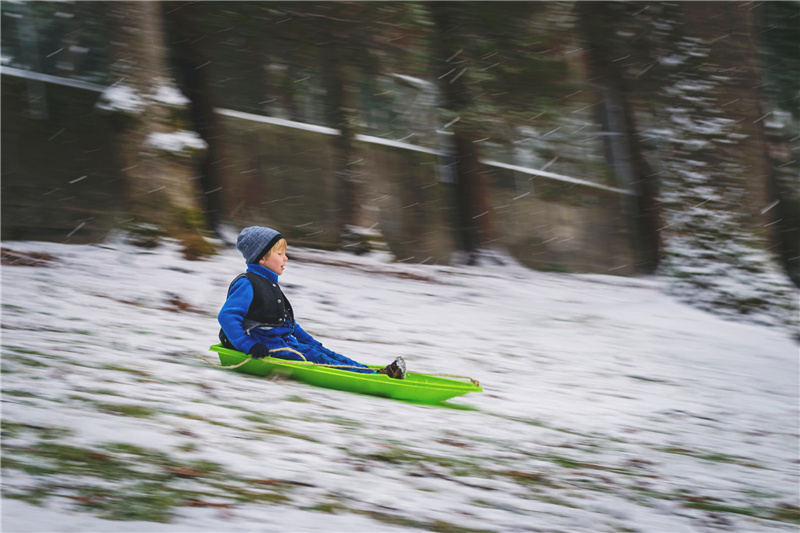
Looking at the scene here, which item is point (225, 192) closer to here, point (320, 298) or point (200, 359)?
point (320, 298)

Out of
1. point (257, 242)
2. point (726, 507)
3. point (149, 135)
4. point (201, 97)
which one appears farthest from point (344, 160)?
point (726, 507)

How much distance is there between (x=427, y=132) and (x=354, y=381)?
27.0 ft

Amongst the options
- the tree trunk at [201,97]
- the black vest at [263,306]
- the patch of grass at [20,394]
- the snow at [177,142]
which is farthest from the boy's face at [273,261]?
the tree trunk at [201,97]

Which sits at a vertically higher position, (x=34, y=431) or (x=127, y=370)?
(x=34, y=431)

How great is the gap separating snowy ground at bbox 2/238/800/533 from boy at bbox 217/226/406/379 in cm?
23

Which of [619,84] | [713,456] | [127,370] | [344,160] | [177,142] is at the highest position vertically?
[619,84]

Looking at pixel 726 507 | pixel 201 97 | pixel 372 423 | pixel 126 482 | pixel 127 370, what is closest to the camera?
pixel 126 482

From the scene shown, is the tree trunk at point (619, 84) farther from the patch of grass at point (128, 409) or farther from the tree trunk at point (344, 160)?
the patch of grass at point (128, 409)

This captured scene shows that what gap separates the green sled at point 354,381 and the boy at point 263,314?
0.07 m

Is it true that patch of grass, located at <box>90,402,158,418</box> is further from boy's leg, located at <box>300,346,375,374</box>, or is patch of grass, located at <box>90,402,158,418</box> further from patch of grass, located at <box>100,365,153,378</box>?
boy's leg, located at <box>300,346,375,374</box>

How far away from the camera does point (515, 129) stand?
10.4 m

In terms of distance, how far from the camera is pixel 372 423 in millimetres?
3793

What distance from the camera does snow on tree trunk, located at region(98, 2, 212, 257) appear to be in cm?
802

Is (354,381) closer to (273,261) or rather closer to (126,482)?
(273,261)
